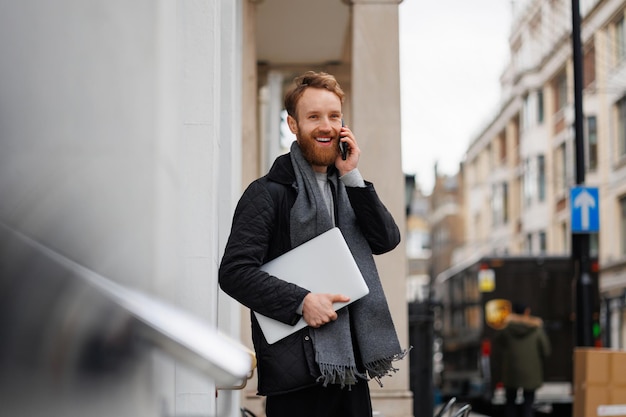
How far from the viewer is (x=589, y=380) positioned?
27.2 ft

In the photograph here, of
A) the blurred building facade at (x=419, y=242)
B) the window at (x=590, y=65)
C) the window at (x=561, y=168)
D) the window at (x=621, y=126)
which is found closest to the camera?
the window at (x=621, y=126)

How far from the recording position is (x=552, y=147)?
5109 centimetres

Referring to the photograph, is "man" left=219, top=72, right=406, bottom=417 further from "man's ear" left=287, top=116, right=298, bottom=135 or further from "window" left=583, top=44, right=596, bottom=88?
"window" left=583, top=44, right=596, bottom=88

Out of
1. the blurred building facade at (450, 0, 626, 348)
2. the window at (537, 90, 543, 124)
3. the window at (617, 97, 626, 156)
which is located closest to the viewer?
the window at (617, 97, 626, 156)

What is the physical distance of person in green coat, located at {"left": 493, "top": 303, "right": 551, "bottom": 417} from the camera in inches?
563

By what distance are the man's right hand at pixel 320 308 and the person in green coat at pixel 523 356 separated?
39.0ft

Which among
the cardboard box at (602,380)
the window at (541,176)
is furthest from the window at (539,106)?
the cardboard box at (602,380)

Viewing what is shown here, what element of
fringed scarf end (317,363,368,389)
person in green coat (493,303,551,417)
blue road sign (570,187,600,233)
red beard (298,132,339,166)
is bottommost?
person in green coat (493,303,551,417)

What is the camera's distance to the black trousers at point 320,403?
2.96 metres

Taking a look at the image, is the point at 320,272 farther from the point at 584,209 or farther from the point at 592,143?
the point at 592,143

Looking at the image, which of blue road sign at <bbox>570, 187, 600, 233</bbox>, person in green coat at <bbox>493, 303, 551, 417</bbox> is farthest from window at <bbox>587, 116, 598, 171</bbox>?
person in green coat at <bbox>493, 303, 551, 417</bbox>

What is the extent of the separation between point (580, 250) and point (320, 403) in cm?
1237

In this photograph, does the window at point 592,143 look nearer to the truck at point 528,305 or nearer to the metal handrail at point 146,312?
the truck at point 528,305

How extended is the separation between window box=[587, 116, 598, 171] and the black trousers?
40961mm
